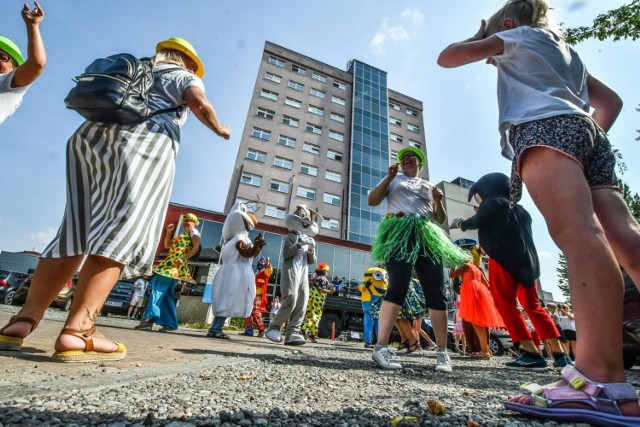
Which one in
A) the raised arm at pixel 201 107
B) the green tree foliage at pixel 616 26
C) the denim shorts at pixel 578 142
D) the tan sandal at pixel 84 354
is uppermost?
the green tree foliage at pixel 616 26

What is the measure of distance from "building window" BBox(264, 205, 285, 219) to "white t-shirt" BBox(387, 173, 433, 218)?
21.2 meters

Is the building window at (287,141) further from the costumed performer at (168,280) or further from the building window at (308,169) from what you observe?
the costumed performer at (168,280)

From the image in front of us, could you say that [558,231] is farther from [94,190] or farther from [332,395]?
[94,190]

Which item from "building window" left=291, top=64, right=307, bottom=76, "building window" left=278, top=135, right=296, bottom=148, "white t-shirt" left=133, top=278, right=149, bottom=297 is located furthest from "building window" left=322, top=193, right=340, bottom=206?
"white t-shirt" left=133, top=278, right=149, bottom=297

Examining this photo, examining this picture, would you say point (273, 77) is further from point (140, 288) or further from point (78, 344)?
point (78, 344)

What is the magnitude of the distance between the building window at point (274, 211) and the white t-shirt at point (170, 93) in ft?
72.5

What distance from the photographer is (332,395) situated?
4.63ft

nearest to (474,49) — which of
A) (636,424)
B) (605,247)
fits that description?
(605,247)

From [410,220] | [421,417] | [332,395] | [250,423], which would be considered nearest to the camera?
[250,423]

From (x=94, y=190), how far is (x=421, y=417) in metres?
1.97

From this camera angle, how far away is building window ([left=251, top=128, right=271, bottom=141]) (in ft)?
87.8

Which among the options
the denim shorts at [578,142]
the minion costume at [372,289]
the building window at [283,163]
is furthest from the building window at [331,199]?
the denim shorts at [578,142]

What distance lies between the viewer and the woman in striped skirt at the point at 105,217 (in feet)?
5.34

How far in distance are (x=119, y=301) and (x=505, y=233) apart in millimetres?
12239
